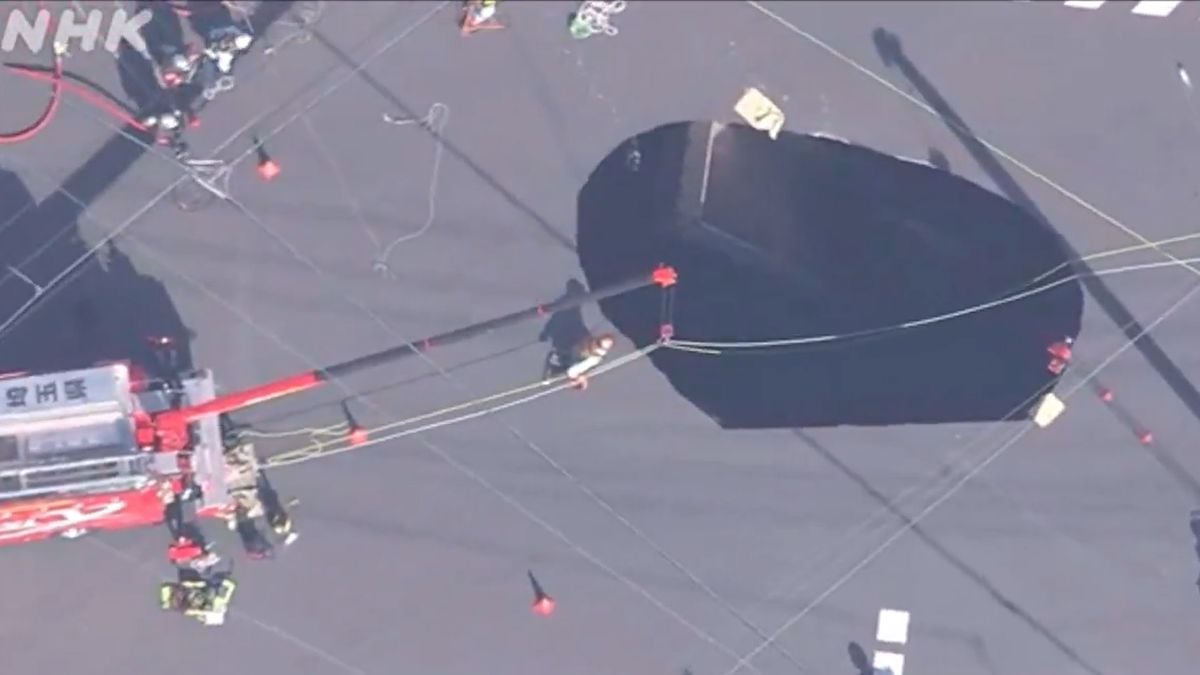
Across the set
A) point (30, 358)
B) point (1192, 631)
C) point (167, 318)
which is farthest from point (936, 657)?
point (30, 358)

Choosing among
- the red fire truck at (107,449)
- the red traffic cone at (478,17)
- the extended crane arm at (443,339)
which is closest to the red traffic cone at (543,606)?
the extended crane arm at (443,339)

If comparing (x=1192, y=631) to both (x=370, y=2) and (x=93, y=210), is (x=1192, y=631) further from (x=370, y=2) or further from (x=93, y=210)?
(x=93, y=210)

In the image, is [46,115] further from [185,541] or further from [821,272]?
[821,272]

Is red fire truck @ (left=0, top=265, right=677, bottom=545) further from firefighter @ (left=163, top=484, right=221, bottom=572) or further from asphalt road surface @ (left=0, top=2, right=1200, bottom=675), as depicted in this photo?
asphalt road surface @ (left=0, top=2, right=1200, bottom=675)

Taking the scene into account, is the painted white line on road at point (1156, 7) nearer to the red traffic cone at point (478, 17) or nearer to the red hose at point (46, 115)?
the red traffic cone at point (478, 17)
